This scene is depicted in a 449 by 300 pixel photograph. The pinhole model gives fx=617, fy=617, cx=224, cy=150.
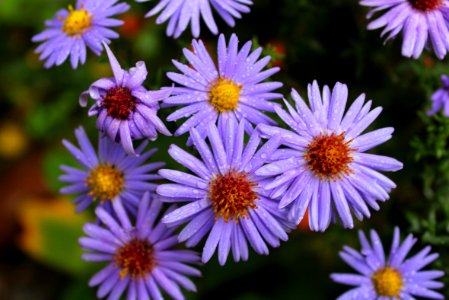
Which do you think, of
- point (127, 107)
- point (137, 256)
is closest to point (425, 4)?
point (127, 107)

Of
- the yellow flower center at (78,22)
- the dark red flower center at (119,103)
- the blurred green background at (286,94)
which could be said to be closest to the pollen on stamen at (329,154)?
the blurred green background at (286,94)

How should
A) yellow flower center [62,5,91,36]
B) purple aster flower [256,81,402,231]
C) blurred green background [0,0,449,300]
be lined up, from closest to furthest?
1. purple aster flower [256,81,402,231]
2. yellow flower center [62,5,91,36]
3. blurred green background [0,0,449,300]

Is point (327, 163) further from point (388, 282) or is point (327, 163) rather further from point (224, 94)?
point (388, 282)

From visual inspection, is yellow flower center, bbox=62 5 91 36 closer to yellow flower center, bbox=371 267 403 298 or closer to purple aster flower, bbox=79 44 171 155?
purple aster flower, bbox=79 44 171 155

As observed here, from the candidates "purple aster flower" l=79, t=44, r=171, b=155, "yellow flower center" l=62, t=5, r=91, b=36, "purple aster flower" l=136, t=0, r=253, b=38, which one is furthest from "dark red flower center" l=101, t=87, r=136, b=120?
"yellow flower center" l=62, t=5, r=91, b=36

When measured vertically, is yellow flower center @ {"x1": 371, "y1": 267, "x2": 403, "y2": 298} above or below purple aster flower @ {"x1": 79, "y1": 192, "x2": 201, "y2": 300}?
below

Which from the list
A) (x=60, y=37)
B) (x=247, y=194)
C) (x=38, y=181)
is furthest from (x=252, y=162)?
(x=38, y=181)

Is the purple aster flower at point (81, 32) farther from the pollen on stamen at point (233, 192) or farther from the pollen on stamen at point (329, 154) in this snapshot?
the pollen on stamen at point (329, 154)
